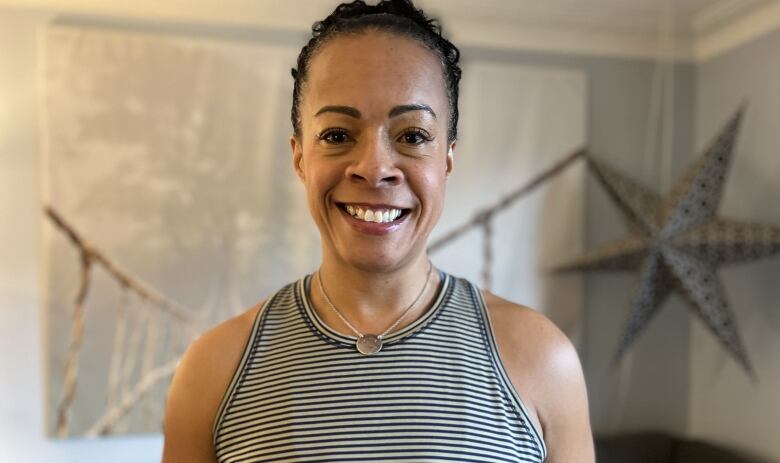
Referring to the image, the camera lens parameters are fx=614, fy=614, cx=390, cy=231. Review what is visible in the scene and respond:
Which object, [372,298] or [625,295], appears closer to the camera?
[372,298]

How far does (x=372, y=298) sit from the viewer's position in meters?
0.74

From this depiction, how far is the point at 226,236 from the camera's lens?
1.81 metres

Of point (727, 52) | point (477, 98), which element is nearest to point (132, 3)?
point (477, 98)

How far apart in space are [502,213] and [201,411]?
4.65 feet

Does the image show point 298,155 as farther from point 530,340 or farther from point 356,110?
point 530,340

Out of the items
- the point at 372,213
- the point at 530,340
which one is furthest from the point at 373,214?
the point at 530,340

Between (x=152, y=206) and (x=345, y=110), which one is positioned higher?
(x=345, y=110)

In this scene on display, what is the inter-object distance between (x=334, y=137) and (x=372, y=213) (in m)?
0.09

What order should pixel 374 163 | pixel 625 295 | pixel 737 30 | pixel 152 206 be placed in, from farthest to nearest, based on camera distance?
pixel 625 295
pixel 737 30
pixel 152 206
pixel 374 163

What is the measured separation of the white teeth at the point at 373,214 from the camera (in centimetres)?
68

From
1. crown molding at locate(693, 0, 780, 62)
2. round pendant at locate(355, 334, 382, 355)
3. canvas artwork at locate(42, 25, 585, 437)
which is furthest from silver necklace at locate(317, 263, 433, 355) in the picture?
crown molding at locate(693, 0, 780, 62)

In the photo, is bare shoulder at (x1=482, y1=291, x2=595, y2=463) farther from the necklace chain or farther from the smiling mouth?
the smiling mouth

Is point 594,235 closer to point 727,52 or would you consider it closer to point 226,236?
point 727,52

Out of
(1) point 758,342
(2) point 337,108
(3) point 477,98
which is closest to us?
(2) point 337,108
